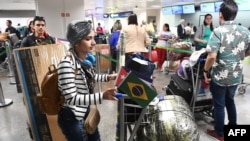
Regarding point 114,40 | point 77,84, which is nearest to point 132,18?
point 114,40

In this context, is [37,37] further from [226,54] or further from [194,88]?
[226,54]

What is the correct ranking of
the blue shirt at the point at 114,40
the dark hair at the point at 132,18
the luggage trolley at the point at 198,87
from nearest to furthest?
the luggage trolley at the point at 198,87 < the dark hair at the point at 132,18 < the blue shirt at the point at 114,40

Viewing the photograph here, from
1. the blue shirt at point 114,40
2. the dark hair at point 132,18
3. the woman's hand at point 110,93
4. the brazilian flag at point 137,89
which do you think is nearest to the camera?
the brazilian flag at point 137,89

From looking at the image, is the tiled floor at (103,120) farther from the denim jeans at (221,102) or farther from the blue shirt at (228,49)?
the blue shirt at (228,49)

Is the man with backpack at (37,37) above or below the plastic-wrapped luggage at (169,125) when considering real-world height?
above

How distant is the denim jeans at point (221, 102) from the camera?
2426 mm

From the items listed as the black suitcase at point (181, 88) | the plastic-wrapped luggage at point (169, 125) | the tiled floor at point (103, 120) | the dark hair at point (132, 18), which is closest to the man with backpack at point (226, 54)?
the black suitcase at point (181, 88)

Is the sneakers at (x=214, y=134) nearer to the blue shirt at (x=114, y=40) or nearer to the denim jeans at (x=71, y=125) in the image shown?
the denim jeans at (x=71, y=125)

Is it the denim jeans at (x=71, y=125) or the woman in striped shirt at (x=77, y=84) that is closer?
the woman in striped shirt at (x=77, y=84)

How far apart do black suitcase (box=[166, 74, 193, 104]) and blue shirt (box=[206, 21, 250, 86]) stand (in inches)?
20.2

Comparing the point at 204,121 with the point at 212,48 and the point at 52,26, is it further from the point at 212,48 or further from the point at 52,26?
the point at 52,26

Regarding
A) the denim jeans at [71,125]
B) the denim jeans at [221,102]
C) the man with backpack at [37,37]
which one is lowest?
the denim jeans at [221,102]

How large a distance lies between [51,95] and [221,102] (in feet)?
6.37

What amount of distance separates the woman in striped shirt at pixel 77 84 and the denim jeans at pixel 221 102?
5.23ft
